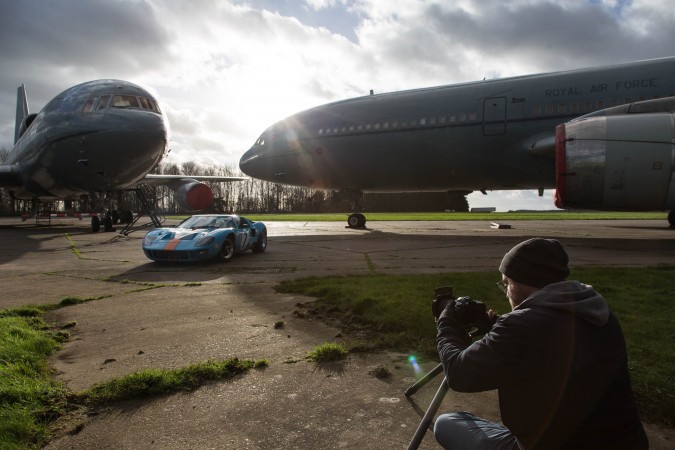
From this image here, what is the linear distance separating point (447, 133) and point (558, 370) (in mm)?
13345

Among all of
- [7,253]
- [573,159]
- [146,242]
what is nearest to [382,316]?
[146,242]

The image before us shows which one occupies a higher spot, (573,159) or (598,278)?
(573,159)

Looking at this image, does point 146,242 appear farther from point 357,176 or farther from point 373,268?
point 357,176

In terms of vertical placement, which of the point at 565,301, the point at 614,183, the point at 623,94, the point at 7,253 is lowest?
the point at 7,253

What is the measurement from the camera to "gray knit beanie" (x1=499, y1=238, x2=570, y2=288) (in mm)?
1620

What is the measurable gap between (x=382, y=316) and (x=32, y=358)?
2.97 metres

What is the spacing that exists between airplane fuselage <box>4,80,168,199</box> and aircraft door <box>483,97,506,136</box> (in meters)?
11.4

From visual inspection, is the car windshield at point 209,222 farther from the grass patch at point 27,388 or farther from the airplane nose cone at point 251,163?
the airplane nose cone at point 251,163

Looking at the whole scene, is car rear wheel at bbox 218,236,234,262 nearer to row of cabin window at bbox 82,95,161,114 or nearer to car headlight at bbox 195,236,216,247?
car headlight at bbox 195,236,216,247

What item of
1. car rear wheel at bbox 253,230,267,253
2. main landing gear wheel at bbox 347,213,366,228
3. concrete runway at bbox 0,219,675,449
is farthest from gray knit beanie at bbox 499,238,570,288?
main landing gear wheel at bbox 347,213,366,228

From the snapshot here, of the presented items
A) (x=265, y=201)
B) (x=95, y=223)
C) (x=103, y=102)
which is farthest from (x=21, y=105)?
(x=265, y=201)

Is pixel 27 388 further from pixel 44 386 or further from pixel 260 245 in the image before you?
pixel 260 245

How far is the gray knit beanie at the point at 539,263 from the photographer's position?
1.62 metres

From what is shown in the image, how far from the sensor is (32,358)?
331cm
